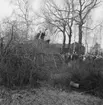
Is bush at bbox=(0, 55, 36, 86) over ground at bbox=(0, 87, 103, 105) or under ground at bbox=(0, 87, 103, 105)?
over

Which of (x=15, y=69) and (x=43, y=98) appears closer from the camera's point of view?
(x=43, y=98)

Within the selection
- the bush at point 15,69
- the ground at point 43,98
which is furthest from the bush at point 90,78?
the bush at point 15,69

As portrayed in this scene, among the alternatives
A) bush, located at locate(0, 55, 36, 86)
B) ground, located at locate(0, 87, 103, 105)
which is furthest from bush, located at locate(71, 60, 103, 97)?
bush, located at locate(0, 55, 36, 86)

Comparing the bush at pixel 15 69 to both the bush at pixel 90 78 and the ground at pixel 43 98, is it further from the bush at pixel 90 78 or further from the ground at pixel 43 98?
the bush at pixel 90 78

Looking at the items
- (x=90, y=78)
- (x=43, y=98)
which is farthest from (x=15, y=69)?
(x=90, y=78)

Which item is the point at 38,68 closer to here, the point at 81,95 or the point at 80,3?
the point at 81,95

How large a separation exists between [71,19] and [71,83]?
1882cm

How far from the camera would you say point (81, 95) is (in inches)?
187

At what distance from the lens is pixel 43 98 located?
4.31 m

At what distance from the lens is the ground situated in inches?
158

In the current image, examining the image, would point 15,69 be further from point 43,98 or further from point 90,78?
point 90,78

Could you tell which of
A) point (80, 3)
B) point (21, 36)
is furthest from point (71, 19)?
point (21, 36)

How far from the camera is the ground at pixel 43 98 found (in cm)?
401

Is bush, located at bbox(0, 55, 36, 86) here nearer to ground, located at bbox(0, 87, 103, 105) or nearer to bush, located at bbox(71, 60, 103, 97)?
ground, located at bbox(0, 87, 103, 105)
